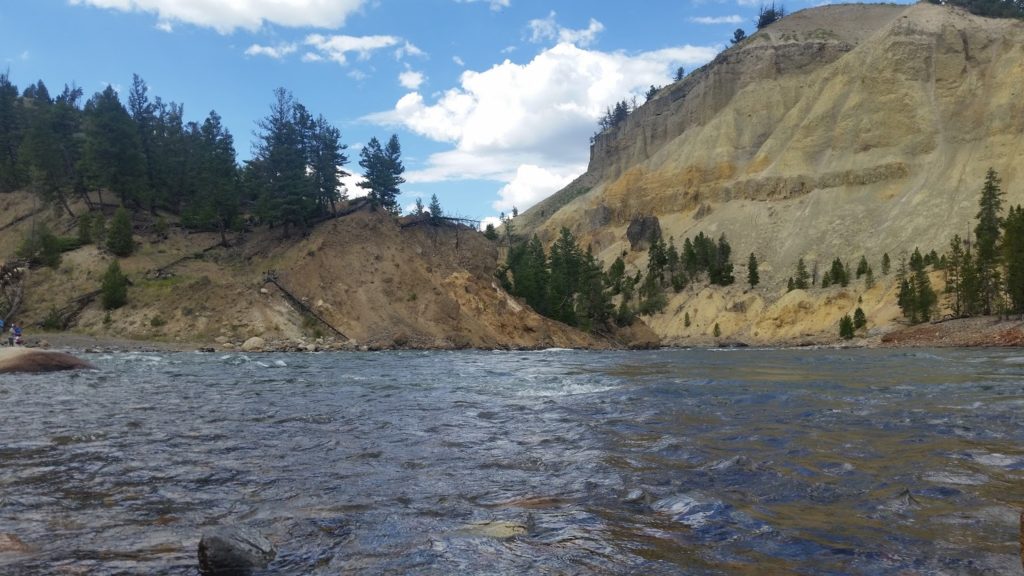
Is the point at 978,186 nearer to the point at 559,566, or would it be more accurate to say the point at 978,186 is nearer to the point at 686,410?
the point at 686,410

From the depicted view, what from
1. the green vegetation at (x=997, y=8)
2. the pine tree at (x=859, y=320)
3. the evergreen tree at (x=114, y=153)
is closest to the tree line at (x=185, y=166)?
the evergreen tree at (x=114, y=153)

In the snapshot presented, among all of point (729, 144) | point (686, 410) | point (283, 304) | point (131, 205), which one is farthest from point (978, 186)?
point (131, 205)

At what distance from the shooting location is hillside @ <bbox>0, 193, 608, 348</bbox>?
5134 cm

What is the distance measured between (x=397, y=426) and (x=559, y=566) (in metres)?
8.18

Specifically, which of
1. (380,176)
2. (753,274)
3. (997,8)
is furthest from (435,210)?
(997,8)

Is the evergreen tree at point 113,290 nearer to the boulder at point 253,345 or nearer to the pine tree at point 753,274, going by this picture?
the boulder at point 253,345

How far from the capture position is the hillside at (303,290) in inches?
2021

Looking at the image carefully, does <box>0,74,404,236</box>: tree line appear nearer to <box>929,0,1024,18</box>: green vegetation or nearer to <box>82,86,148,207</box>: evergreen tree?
<box>82,86,148,207</box>: evergreen tree

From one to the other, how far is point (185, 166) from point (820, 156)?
330ft

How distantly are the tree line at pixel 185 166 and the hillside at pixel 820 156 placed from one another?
169 feet

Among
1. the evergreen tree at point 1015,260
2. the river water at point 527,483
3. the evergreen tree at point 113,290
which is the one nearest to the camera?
the river water at point 527,483

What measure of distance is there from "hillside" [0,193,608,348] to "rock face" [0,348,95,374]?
72.8 ft

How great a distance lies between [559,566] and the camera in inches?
226

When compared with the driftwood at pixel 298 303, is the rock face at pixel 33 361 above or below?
below
